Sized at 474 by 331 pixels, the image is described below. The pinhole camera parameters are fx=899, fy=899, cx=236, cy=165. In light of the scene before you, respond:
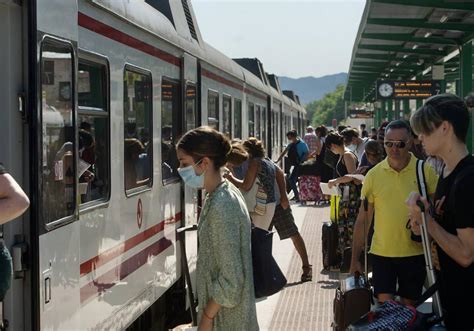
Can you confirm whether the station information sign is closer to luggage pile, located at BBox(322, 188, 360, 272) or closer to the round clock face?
the round clock face

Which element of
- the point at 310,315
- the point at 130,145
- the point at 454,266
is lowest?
the point at 310,315

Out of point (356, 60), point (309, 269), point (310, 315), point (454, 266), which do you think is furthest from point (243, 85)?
point (356, 60)

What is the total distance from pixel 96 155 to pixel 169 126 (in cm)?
244

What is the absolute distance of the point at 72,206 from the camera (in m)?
4.79

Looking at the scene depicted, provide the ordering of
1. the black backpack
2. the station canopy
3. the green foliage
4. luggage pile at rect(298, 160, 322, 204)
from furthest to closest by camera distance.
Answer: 1. the green foliage
2. the black backpack
3. luggage pile at rect(298, 160, 322, 204)
4. the station canopy

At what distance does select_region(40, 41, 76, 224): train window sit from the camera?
4.40 m

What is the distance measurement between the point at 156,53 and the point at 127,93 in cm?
102

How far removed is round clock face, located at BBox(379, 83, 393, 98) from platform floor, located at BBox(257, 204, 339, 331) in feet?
34.8

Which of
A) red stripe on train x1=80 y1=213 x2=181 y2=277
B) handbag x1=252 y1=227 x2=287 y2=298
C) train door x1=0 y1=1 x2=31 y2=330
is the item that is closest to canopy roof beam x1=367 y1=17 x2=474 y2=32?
red stripe on train x1=80 y1=213 x2=181 y2=277

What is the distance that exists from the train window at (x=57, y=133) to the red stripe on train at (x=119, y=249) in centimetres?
51

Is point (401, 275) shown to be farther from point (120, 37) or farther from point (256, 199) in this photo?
point (256, 199)

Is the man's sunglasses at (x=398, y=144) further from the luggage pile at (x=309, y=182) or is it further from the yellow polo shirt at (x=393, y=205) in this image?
the luggage pile at (x=309, y=182)

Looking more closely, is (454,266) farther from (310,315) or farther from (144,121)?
(310,315)

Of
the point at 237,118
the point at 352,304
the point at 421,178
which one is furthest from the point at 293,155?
the point at 421,178
